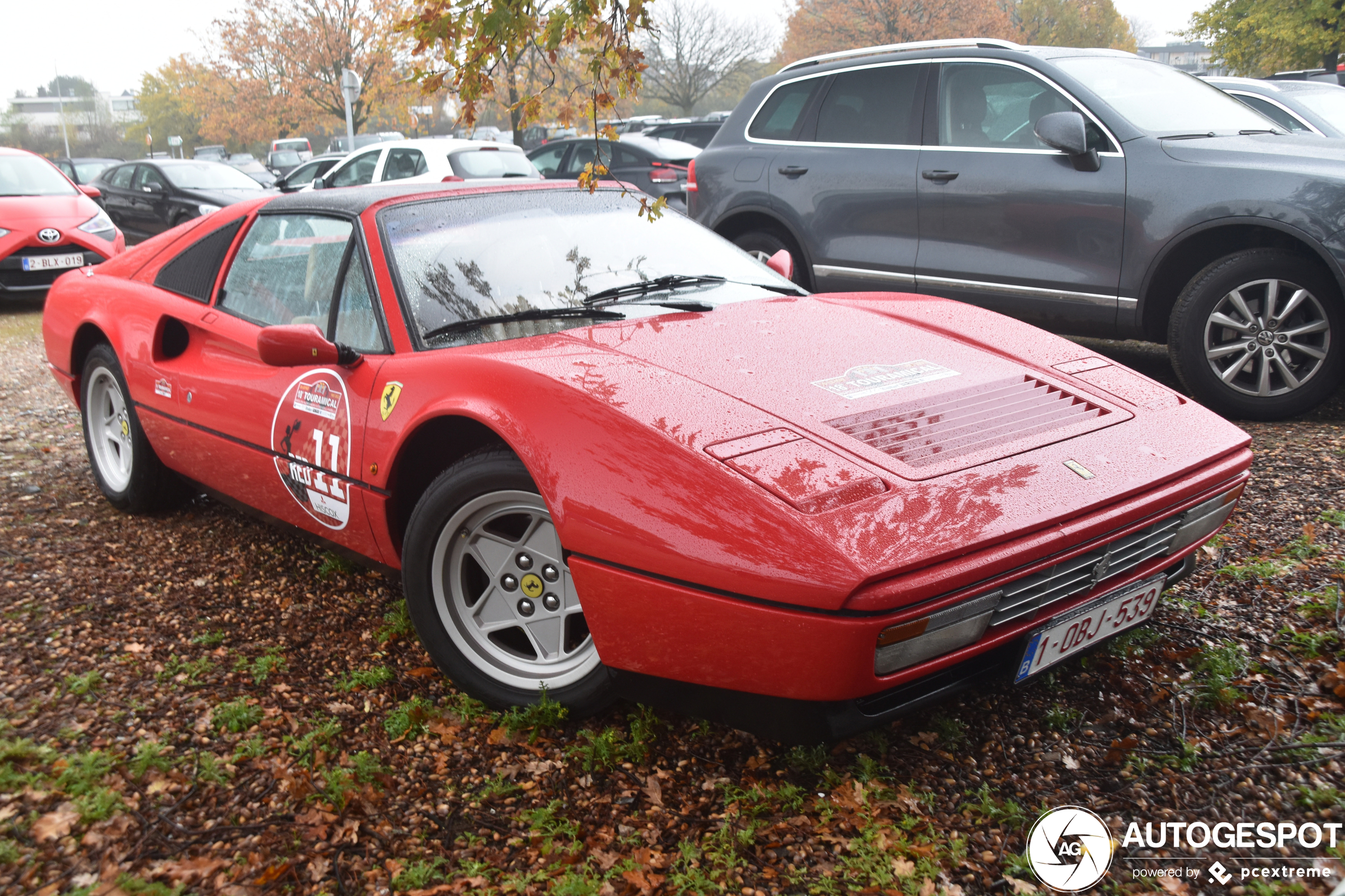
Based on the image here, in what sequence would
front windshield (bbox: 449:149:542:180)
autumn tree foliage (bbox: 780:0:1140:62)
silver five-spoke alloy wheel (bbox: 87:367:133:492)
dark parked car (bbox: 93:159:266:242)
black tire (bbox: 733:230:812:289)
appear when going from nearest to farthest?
silver five-spoke alloy wheel (bbox: 87:367:133:492), black tire (bbox: 733:230:812:289), front windshield (bbox: 449:149:542:180), dark parked car (bbox: 93:159:266:242), autumn tree foliage (bbox: 780:0:1140:62)

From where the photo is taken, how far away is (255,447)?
306 centimetres

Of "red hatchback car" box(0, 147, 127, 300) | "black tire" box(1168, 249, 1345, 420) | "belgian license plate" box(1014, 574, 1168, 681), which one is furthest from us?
"red hatchback car" box(0, 147, 127, 300)

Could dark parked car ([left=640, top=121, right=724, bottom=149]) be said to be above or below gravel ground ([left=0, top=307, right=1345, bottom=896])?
above

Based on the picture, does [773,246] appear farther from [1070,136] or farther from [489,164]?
[489,164]

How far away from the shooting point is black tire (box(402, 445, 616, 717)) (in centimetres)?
228

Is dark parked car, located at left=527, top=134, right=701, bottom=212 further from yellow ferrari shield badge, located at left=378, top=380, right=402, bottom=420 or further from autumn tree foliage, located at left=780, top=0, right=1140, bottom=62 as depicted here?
autumn tree foliage, located at left=780, top=0, right=1140, bottom=62

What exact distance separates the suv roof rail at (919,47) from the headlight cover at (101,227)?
271 inches

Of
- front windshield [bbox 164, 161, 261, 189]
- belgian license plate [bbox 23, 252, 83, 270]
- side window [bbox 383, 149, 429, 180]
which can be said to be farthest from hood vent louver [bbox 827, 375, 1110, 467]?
front windshield [bbox 164, 161, 261, 189]

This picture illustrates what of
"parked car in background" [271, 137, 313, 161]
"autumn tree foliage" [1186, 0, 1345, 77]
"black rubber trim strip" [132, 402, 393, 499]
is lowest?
"black rubber trim strip" [132, 402, 393, 499]

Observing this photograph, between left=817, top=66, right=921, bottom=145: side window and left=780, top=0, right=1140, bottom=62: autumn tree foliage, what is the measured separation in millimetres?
27616

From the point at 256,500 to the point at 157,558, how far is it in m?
0.64

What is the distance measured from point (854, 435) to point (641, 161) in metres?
10.6

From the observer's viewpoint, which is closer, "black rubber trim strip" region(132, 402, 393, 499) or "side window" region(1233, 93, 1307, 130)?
"black rubber trim strip" region(132, 402, 393, 499)

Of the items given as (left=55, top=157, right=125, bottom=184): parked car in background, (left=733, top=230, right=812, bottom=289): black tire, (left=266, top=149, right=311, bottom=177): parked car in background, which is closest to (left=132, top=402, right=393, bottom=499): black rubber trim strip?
(left=733, top=230, right=812, bottom=289): black tire
